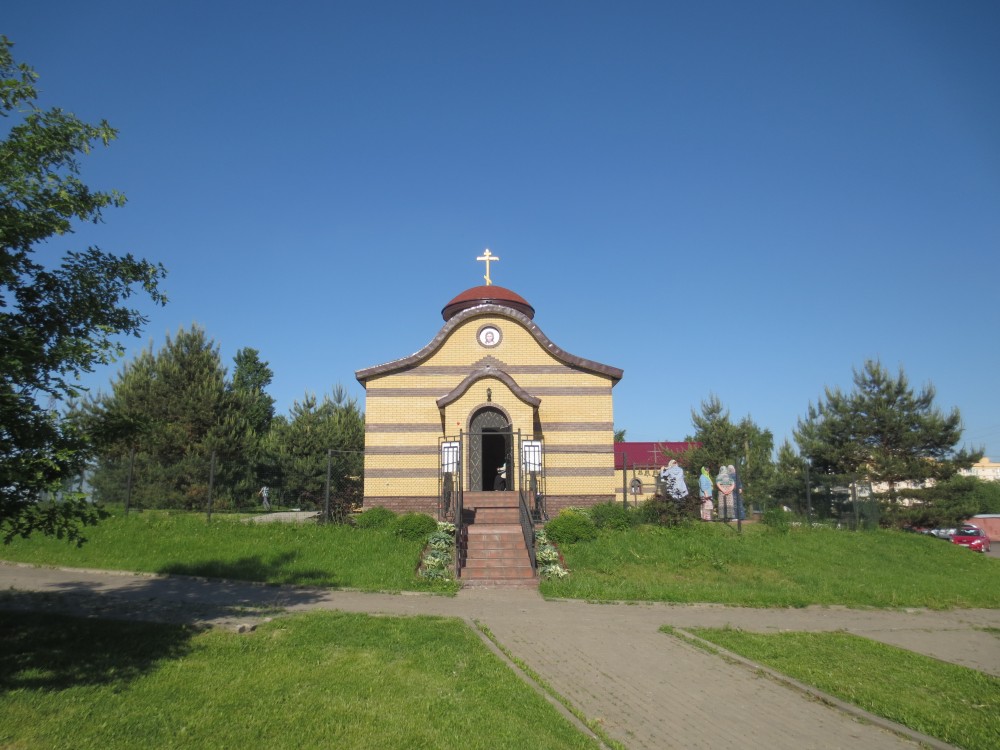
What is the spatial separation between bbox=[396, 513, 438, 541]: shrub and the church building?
254 centimetres

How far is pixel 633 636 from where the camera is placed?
9789mm

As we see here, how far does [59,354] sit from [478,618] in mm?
7073

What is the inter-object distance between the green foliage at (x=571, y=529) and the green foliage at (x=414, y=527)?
312 cm

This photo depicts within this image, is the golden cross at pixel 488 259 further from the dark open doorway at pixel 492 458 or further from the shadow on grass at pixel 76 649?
the shadow on grass at pixel 76 649

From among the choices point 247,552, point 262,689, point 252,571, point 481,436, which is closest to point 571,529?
point 481,436

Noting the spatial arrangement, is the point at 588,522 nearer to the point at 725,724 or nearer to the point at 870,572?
the point at 870,572

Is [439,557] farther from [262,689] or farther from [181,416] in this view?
[181,416]

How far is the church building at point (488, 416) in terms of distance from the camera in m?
19.9

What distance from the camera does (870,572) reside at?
51.3 feet

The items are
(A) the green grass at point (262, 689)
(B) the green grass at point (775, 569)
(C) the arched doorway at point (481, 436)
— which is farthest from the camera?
(C) the arched doorway at point (481, 436)

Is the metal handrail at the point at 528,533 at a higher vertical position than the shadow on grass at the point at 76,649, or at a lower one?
higher

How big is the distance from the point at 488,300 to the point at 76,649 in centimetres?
1947

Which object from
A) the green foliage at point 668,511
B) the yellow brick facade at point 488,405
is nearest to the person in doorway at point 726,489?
the green foliage at point 668,511

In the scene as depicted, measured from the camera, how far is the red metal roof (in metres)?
43.9
